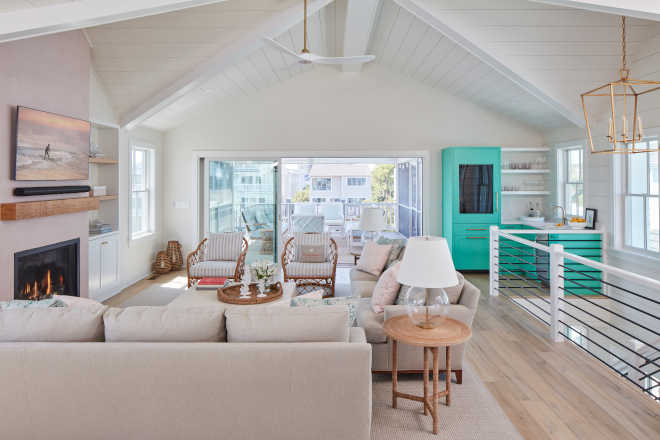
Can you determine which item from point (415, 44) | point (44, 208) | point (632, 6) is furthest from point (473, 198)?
point (44, 208)

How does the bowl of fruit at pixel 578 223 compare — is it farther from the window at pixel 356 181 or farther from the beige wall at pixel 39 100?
the window at pixel 356 181

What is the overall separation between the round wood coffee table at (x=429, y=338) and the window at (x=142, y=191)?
4.85 meters

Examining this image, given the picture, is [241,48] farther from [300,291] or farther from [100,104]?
[300,291]

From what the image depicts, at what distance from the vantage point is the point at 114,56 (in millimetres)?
4715

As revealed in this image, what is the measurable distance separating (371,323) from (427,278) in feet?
2.63

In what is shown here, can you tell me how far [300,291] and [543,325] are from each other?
3.04 meters

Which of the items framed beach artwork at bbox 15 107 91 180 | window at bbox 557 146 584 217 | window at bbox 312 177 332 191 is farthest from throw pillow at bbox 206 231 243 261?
window at bbox 312 177 332 191

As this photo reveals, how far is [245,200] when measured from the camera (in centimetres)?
711

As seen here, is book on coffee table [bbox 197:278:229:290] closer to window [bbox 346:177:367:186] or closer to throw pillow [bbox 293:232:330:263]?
throw pillow [bbox 293:232:330:263]

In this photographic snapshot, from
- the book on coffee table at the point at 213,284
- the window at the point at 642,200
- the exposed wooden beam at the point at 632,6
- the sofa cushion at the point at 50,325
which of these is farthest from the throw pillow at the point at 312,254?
the exposed wooden beam at the point at 632,6

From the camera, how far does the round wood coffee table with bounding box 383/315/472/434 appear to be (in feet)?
7.91

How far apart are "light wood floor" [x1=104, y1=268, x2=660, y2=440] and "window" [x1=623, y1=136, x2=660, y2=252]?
5.46ft

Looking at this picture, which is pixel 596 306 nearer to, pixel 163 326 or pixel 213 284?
pixel 213 284

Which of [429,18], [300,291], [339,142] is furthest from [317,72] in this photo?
[300,291]
